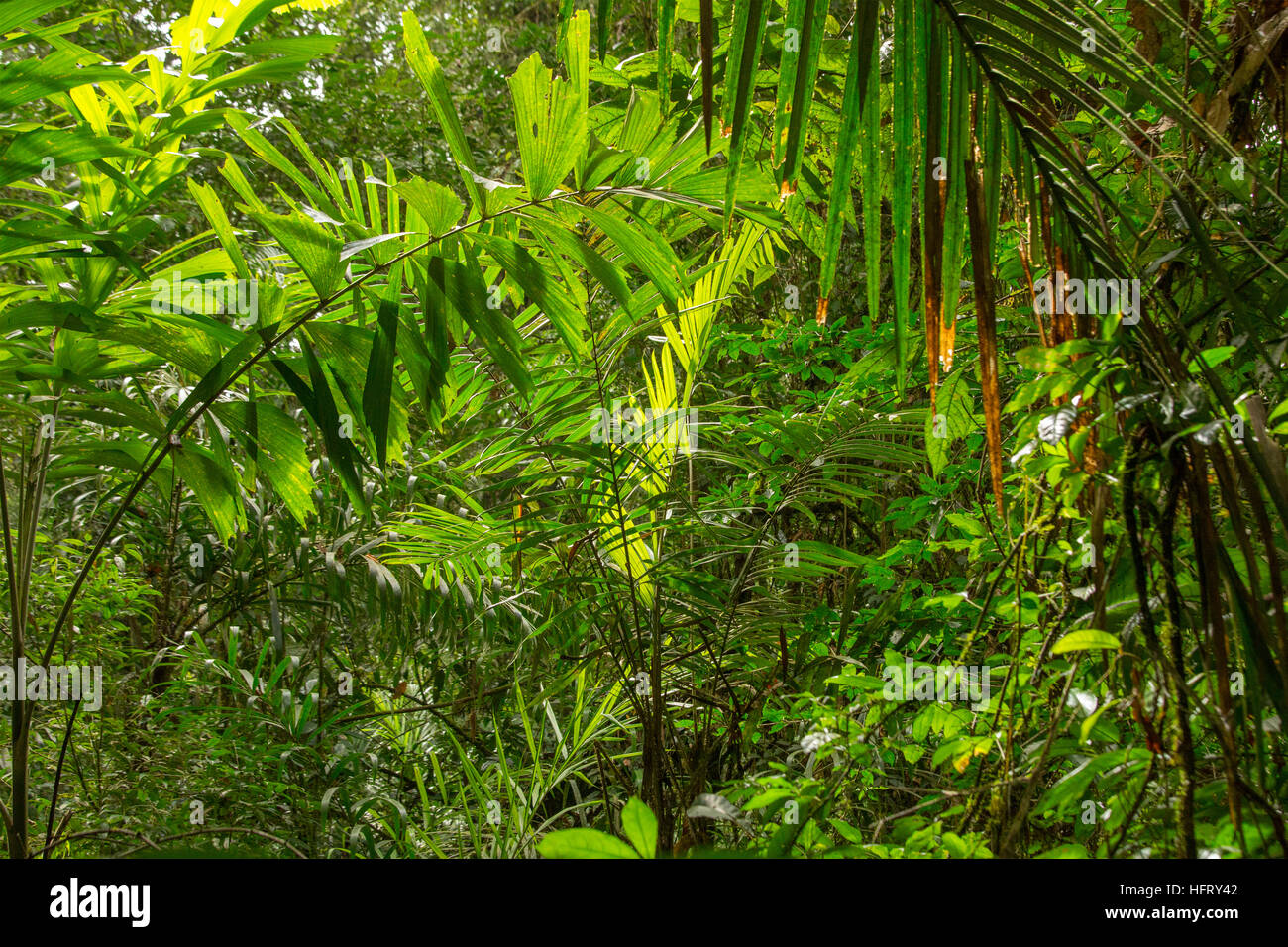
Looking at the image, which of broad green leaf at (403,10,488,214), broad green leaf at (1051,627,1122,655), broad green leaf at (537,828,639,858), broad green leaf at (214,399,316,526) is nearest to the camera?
broad green leaf at (537,828,639,858)

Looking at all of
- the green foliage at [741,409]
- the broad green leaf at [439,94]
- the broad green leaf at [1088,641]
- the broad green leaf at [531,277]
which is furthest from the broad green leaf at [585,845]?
the broad green leaf at [439,94]

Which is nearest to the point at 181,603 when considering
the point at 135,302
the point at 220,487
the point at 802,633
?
the point at 220,487

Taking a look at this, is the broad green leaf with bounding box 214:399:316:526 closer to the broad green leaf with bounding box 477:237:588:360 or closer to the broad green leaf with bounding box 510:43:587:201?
the broad green leaf with bounding box 477:237:588:360

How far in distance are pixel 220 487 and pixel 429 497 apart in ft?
6.46

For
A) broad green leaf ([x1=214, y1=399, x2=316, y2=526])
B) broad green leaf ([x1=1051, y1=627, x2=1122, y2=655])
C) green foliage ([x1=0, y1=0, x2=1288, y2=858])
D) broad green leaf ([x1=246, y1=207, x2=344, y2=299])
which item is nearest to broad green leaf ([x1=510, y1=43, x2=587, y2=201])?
green foliage ([x1=0, y1=0, x2=1288, y2=858])

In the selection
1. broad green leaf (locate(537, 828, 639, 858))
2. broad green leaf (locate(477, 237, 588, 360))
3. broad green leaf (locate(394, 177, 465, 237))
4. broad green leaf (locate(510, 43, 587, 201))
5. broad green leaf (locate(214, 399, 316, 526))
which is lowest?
broad green leaf (locate(537, 828, 639, 858))

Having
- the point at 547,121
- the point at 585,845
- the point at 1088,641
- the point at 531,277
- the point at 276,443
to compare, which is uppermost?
the point at 547,121

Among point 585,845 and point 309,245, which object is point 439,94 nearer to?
point 309,245

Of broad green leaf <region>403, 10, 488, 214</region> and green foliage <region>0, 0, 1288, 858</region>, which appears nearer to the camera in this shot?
green foliage <region>0, 0, 1288, 858</region>

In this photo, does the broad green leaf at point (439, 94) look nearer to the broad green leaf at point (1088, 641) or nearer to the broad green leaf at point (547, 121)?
the broad green leaf at point (547, 121)

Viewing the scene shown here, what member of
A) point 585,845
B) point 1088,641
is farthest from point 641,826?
point 1088,641

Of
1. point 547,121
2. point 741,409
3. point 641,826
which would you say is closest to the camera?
point 641,826

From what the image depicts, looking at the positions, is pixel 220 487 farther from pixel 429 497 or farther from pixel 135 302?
pixel 429 497
